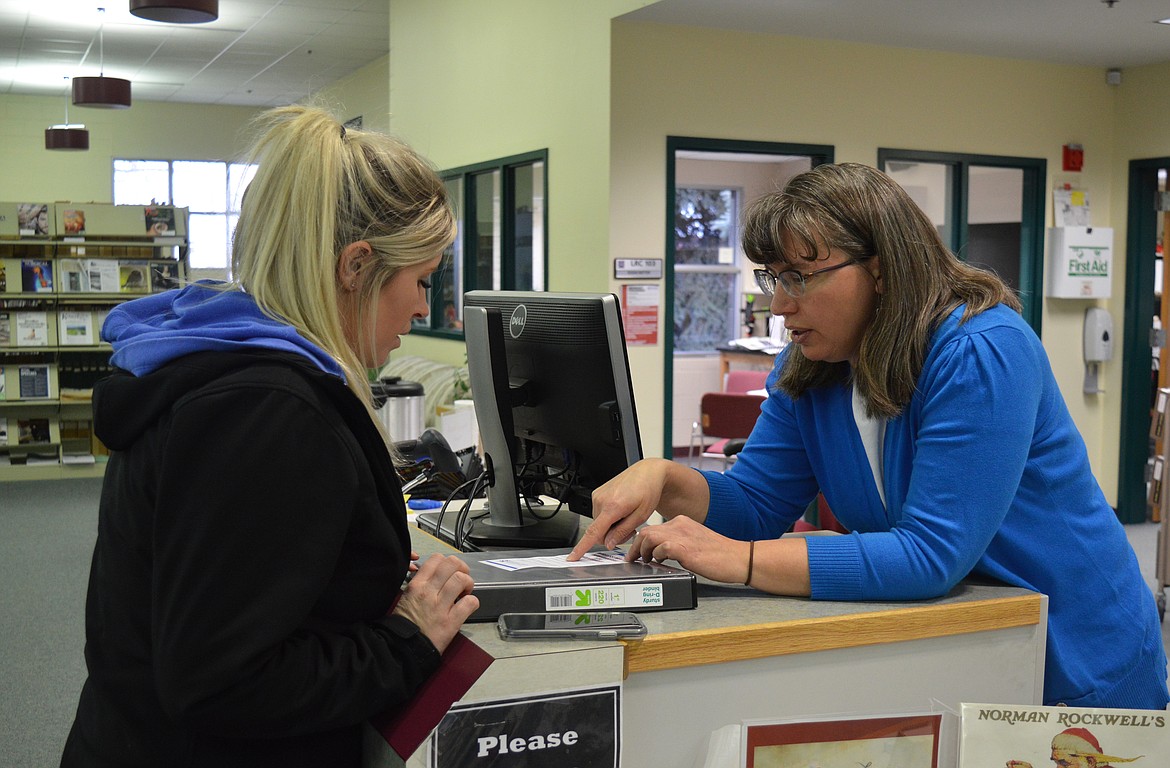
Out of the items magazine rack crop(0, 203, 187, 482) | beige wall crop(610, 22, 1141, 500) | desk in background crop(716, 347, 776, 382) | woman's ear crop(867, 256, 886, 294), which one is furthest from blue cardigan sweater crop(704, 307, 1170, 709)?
magazine rack crop(0, 203, 187, 482)

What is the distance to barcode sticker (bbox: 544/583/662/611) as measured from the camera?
4.52ft

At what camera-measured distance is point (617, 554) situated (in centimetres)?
163

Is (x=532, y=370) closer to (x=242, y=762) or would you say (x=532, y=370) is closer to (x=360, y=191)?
(x=360, y=191)

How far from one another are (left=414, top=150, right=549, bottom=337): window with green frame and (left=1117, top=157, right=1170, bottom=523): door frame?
347cm

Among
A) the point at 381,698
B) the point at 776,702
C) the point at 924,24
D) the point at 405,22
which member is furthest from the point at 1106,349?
the point at 381,698

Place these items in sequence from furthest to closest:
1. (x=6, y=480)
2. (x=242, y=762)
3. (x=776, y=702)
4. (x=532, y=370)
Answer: (x=6, y=480) → (x=532, y=370) → (x=776, y=702) → (x=242, y=762)

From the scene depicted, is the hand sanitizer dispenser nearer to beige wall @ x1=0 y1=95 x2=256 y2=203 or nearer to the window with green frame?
the window with green frame

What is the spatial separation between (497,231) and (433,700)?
236 inches

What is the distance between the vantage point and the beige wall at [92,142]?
1434 centimetres

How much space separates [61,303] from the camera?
821 centimetres

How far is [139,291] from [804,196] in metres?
7.71

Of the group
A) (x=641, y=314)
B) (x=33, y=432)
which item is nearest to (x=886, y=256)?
(x=641, y=314)

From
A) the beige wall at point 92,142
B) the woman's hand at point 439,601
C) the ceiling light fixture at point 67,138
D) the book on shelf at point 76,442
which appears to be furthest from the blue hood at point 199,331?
the beige wall at point 92,142

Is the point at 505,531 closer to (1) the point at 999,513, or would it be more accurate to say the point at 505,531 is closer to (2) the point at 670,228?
(1) the point at 999,513
